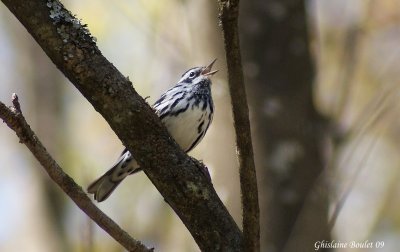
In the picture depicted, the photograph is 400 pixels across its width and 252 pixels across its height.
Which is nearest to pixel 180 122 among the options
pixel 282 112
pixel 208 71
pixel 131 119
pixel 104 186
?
pixel 208 71

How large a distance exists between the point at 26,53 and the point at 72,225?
6.67ft

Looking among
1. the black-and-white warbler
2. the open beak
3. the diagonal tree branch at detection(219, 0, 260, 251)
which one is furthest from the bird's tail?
the diagonal tree branch at detection(219, 0, 260, 251)

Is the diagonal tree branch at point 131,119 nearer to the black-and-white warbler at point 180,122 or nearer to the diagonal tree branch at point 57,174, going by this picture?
the diagonal tree branch at point 57,174

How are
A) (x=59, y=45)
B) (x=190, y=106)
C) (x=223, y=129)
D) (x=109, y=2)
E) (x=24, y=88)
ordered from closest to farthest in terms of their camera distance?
(x=59, y=45)
(x=223, y=129)
(x=190, y=106)
(x=24, y=88)
(x=109, y=2)

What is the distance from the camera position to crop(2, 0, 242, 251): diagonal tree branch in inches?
97.6

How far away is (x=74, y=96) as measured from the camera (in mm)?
8820

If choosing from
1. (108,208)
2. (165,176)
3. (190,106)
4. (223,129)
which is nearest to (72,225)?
(108,208)

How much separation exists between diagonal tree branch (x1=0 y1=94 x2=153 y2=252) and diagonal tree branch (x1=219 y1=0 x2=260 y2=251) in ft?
1.17

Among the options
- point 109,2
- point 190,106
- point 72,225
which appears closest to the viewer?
point 190,106

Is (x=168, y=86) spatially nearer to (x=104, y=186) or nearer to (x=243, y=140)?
(x=104, y=186)

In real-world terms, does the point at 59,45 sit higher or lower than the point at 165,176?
higher

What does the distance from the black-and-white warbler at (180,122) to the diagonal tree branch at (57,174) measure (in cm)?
222

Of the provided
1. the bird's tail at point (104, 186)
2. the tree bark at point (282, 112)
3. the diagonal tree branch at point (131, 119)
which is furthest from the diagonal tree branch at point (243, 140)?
the bird's tail at point (104, 186)

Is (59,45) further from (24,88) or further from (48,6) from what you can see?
(24,88)
